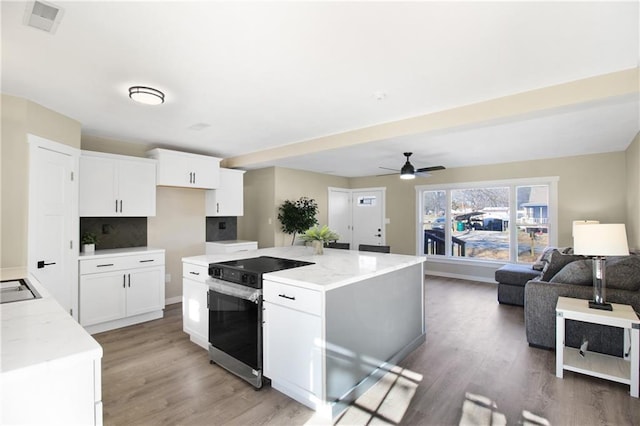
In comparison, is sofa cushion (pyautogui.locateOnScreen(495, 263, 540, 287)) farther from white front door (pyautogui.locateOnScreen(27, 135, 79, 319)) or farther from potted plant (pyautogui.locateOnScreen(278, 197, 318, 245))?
white front door (pyautogui.locateOnScreen(27, 135, 79, 319))

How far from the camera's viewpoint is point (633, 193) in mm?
4406

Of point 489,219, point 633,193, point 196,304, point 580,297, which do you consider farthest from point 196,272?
point 489,219

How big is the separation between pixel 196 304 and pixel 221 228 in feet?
9.07

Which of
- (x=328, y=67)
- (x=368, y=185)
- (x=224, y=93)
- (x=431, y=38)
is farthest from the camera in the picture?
(x=368, y=185)

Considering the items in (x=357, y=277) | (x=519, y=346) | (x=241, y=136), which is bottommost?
(x=519, y=346)

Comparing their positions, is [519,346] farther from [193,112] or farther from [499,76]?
[193,112]

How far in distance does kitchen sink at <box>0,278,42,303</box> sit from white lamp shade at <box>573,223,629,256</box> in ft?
12.7

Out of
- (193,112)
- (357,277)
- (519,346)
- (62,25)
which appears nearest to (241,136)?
(193,112)

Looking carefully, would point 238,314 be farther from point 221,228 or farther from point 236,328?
point 221,228

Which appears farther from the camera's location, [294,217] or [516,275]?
[294,217]

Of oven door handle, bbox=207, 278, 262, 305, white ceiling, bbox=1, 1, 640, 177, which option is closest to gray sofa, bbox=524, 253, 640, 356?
white ceiling, bbox=1, 1, 640, 177

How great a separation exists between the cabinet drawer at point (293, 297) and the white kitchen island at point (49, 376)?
1277 mm

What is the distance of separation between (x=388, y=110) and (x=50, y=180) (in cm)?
357

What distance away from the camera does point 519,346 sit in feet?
10.8
